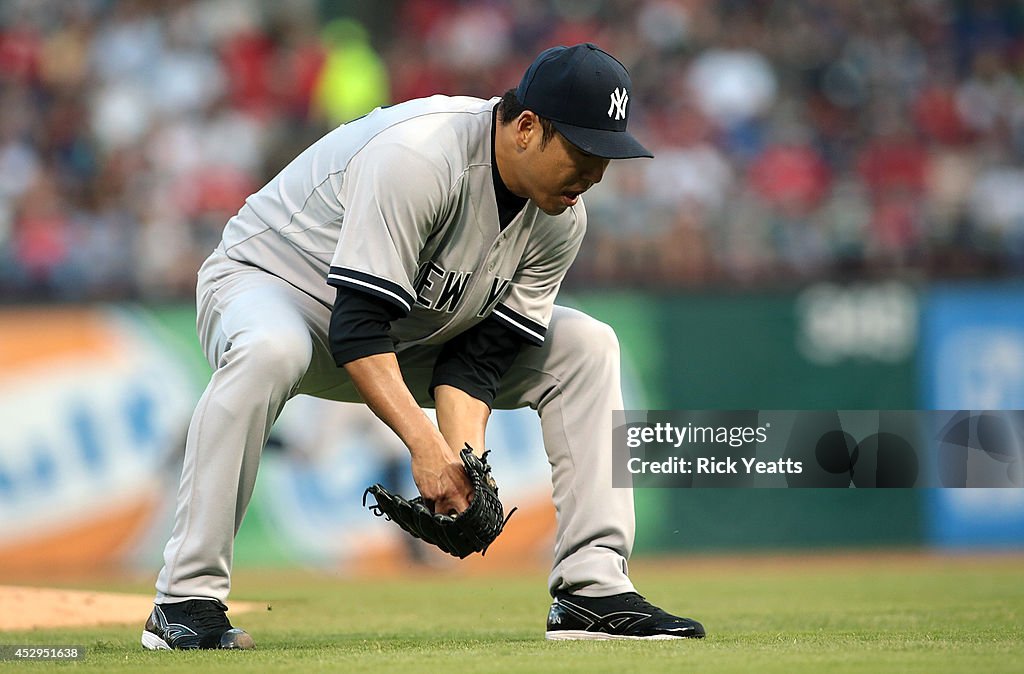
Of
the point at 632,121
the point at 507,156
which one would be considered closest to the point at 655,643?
the point at 507,156

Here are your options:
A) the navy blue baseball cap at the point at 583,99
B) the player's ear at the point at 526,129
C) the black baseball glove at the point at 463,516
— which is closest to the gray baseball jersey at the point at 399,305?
the player's ear at the point at 526,129

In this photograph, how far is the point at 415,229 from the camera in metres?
3.93

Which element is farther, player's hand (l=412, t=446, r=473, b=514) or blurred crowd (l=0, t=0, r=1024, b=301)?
blurred crowd (l=0, t=0, r=1024, b=301)

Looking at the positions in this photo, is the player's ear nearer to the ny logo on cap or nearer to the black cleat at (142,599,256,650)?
the ny logo on cap

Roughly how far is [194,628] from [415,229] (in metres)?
1.28

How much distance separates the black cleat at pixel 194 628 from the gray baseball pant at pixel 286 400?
3 cm

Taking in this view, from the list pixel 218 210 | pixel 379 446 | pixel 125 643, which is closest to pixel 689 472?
pixel 379 446

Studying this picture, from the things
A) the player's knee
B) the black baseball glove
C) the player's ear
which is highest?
the player's ear

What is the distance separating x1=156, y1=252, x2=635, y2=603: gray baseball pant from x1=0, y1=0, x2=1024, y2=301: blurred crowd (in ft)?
16.7

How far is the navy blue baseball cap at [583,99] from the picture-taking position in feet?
12.7

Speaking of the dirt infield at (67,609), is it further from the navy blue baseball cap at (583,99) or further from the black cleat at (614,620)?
the navy blue baseball cap at (583,99)

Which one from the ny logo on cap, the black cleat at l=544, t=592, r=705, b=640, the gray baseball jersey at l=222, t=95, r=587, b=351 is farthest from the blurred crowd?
the ny logo on cap

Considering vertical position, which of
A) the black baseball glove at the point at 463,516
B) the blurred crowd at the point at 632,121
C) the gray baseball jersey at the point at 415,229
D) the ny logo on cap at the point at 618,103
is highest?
the blurred crowd at the point at 632,121

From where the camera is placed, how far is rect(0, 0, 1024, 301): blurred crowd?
980 centimetres
